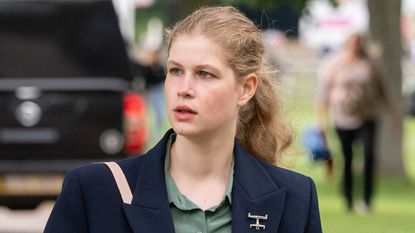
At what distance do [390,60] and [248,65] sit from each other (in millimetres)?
17176

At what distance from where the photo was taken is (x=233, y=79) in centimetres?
401

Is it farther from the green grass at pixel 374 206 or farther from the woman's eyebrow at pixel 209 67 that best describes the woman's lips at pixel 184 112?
the green grass at pixel 374 206

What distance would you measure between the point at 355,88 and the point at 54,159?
3658mm

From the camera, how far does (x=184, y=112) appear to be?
3.86 metres

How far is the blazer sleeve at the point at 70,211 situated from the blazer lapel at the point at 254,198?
37 cm

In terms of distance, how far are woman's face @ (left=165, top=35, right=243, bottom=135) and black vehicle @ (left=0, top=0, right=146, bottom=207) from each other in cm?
852

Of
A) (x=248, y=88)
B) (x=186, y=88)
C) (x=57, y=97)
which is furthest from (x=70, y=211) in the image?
(x=57, y=97)

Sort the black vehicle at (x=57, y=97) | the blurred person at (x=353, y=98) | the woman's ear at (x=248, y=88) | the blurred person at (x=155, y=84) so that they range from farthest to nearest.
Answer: the blurred person at (x=155, y=84) → the blurred person at (x=353, y=98) → the black vehicle at (x=57, y=97) → the woman's ear at (x=248, y=88)

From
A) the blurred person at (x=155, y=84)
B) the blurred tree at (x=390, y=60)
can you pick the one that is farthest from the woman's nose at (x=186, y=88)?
the blurred person at (x=155, y=84)

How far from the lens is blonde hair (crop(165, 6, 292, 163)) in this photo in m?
3.97

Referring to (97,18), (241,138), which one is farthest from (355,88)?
(241,138)

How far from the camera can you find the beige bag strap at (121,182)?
384 centimetres

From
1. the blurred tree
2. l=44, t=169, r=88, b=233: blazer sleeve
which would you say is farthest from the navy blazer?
the blurred tree

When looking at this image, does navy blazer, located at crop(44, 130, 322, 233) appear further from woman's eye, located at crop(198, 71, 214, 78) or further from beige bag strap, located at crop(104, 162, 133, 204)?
woman's eye, located at crop(198, 71, 214, 78)
